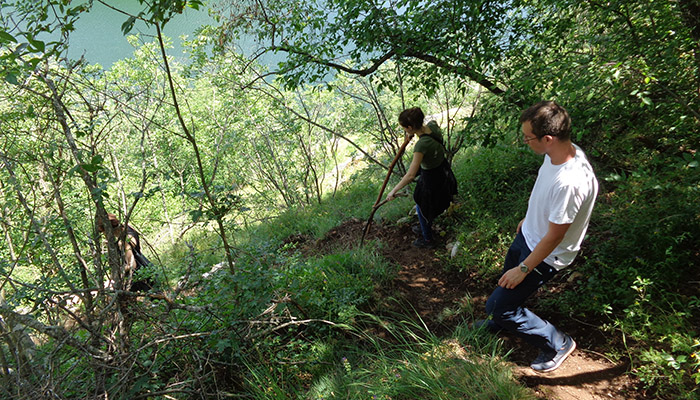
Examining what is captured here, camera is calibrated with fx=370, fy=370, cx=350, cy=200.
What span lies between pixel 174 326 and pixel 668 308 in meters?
3.54

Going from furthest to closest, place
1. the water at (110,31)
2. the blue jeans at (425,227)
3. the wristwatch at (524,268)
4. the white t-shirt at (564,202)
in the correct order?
1. the water at (110,31)
2. the blue jeans at (425,227)
3. the wristwatch at (524,268)
4. the white t-shirt at (564,202)

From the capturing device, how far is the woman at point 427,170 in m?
3.96

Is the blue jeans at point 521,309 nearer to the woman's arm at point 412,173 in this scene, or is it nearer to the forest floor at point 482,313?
the forest floor at point 482,313

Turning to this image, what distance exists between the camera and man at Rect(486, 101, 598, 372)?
1993 mm

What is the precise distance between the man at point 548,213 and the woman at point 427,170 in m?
1.67

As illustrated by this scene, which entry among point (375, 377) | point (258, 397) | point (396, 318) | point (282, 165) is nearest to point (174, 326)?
point (258, 397)

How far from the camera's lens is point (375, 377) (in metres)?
2.57

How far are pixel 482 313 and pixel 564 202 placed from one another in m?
1.76

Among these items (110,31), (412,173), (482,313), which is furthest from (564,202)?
(110,31)

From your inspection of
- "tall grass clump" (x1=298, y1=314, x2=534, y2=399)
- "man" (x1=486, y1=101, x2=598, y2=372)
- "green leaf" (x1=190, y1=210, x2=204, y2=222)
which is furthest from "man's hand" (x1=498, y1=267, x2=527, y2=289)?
"green leaf" (x1=190, y1=210, x2=204, y2=222)

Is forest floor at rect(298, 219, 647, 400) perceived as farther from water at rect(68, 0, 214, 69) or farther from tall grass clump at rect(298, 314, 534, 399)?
water at rect(68, 0, 214, 69)

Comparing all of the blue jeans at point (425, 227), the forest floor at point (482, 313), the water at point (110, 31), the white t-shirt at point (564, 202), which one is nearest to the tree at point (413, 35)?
the blue jeans at point (425, 227)

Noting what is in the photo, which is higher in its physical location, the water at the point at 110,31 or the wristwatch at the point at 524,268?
the water at the point at 110,31

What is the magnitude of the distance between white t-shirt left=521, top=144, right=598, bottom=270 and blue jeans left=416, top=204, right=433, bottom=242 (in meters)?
2.23
